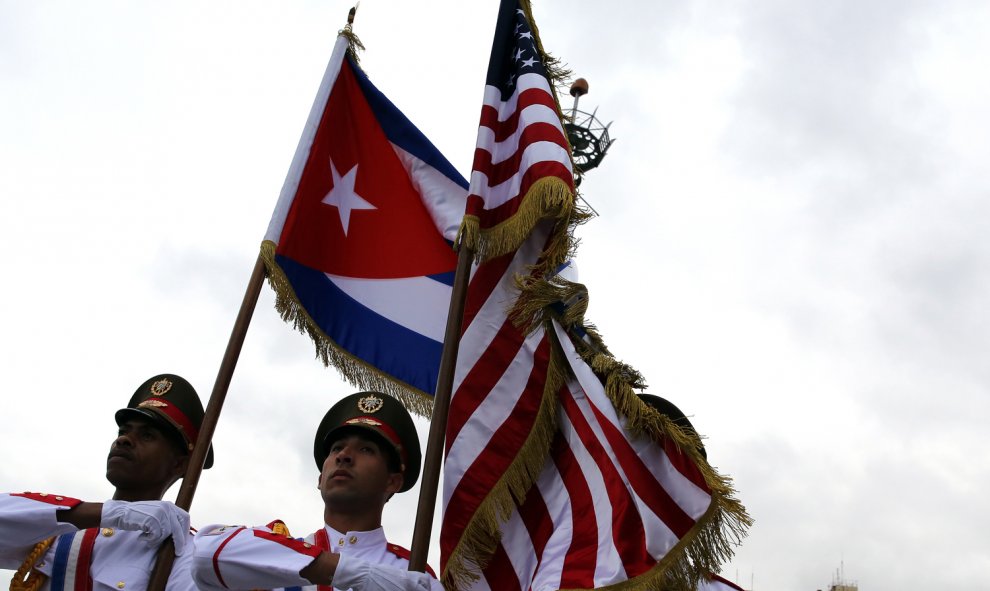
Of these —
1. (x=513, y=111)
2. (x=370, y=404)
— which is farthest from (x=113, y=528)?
(x=513, y=111)

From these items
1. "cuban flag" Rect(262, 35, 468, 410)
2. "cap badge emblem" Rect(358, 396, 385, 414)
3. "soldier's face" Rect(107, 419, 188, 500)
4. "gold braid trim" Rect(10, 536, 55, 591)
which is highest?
"cuban flag" Rect(262, 35, 468, 410)

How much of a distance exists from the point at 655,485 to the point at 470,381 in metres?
1.21

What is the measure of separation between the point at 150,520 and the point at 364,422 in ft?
3.75

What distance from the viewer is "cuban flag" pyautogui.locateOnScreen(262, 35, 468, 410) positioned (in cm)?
614

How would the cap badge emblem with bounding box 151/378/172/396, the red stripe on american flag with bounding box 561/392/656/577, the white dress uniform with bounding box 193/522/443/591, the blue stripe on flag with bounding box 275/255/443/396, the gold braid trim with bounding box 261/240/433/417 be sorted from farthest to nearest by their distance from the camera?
the blue stripe on flag with bounding box 275/255/443/396
the gold braid trim with bounding box 261/240/433/417
the cap badge emblem with bounding box 151/378/172/396
the red stripe on american flag with bounding box 561/392/656/577
the white dress uniform with bounding box 193/522/443/591

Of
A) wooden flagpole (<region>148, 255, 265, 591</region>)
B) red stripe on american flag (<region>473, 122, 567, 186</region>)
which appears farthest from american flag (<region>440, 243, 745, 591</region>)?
wooden flagpole (<region>148, 255, 265, 591</region>)

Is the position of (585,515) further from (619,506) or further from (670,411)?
(670,411)

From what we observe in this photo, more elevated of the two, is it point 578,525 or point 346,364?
point 346,364

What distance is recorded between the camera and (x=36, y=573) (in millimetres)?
4504

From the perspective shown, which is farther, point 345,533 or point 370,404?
point 370,404

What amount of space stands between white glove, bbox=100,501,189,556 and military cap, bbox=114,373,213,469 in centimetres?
64

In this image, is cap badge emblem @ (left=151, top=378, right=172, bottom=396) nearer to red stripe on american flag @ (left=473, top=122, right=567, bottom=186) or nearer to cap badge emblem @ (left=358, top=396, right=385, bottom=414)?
cap badge emblem @ (left=358, top=396, right=385, bottom=414)

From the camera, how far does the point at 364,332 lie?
6285 millimetres

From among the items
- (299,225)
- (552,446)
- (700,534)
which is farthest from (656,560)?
(299,225)
